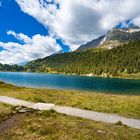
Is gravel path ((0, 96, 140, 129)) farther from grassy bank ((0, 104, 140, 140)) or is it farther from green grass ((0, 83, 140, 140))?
grassy bank ((0, 104, 140, 140))

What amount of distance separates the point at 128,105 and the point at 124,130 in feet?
42.6

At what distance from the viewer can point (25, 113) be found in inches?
985

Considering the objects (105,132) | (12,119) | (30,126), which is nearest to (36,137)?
(30,126)

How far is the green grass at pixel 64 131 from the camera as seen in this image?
16688mm

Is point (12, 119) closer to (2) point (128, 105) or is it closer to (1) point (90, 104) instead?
(1) point (90, 104)

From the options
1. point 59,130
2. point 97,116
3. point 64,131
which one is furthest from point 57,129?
point 97,116

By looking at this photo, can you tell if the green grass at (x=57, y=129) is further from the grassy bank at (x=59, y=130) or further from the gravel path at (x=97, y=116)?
the gravel path at (x=97, y=116)

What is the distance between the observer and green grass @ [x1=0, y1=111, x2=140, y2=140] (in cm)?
1669

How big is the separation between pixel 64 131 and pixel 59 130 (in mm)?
468

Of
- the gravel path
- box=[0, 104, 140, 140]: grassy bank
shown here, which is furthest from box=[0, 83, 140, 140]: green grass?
the gravel path

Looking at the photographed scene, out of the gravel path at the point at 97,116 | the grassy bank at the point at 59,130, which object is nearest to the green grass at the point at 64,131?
the grassy bank at the point at 59,130

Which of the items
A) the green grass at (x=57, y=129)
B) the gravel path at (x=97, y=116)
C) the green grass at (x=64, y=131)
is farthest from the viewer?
the gravel path at (x=97, y=116)

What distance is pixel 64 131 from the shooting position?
1803 cm

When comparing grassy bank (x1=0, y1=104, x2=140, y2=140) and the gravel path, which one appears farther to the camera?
the gravel path
